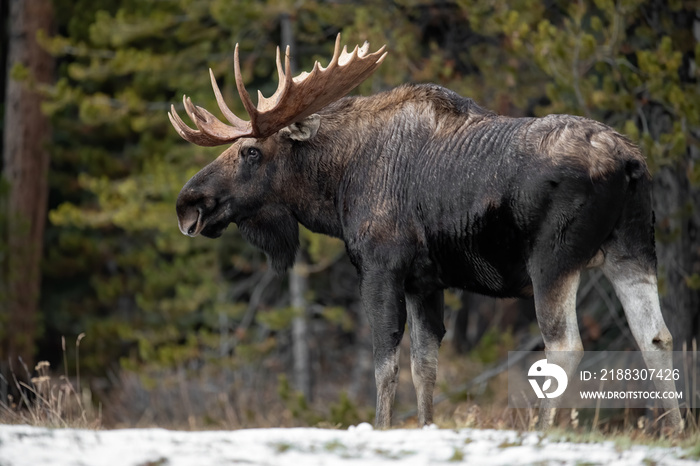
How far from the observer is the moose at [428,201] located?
18.5ft

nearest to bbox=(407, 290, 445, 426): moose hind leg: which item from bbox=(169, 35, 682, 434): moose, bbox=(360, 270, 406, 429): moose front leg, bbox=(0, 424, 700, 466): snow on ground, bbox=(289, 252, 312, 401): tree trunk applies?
bbox=(169, 35, 682, 434): moose

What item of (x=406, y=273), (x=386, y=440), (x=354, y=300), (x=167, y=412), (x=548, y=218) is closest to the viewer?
(x=386, y=440)

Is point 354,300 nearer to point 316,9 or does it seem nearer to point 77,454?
point 316,9

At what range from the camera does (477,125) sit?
620cm

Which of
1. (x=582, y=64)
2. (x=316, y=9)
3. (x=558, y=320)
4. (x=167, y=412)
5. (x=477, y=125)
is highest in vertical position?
(x=316, y=9)

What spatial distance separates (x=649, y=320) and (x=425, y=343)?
1478mm

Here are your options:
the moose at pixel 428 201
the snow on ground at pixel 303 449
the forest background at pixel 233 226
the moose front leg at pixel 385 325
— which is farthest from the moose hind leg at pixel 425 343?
the snow on ground at pixel 303 449

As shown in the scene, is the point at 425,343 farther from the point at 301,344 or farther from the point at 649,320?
the point at 301,344

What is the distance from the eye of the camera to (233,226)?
15617 millimetres

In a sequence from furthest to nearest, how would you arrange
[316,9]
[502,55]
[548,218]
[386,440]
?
[316,9] < [502,55] < [548,218] < [386,440]

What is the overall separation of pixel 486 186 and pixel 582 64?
13.3 ft

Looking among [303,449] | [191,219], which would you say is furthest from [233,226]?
[303,449]

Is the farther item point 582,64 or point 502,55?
point 502,55

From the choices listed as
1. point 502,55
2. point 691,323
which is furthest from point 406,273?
point 502,55
